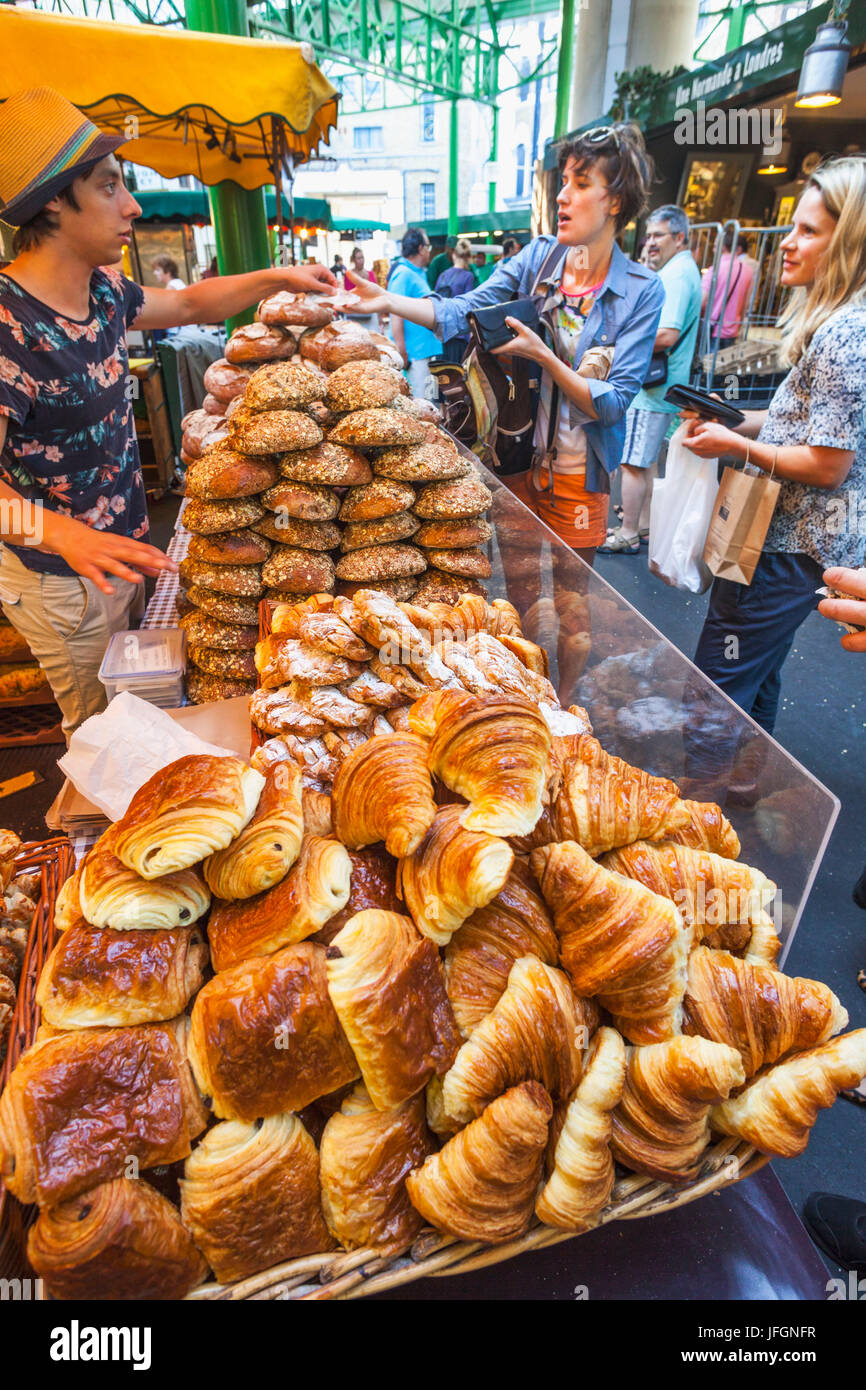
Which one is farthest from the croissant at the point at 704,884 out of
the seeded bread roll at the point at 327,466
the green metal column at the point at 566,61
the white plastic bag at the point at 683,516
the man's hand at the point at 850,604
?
the green metal column at the point at 566,61

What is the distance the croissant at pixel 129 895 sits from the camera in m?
1.04

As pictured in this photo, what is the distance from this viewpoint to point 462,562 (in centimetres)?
267

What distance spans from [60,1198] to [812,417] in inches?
114

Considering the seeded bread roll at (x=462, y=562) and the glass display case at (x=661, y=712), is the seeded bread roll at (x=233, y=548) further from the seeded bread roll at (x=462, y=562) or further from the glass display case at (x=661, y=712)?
the glass display case at (x=661, y=712)

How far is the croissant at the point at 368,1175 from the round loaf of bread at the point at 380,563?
72.9 inches

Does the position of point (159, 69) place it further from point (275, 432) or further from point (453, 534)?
point (453, 534)

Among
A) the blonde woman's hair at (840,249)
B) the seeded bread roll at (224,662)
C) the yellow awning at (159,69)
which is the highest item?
the yellow awning at (159,69)

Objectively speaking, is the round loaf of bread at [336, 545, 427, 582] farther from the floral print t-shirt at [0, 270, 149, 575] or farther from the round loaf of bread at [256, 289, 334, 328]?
the round loaf of bread at [256, 289, 334, 328]

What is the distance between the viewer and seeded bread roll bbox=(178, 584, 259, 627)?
105 inches

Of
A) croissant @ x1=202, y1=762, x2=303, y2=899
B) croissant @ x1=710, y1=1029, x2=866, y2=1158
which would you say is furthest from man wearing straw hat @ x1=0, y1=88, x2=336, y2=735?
croissant @ x1=710, y1=1029, x2=866, y2=1158

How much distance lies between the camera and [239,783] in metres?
1.13

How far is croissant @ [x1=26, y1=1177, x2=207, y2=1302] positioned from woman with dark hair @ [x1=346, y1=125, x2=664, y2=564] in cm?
301
